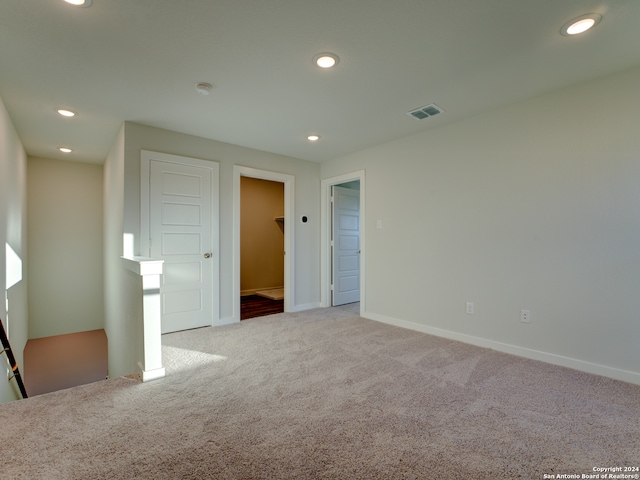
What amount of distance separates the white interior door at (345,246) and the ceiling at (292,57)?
195cm

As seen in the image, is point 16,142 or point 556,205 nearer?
point 556,205

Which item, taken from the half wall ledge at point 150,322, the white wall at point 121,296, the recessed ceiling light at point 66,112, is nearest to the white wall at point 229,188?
the white wall at point 121,296

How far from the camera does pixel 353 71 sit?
2426 mm

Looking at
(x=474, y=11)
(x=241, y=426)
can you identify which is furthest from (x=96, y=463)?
(x=474, y=11)

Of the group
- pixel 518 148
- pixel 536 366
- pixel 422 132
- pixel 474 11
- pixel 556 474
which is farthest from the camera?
pixel 422 132

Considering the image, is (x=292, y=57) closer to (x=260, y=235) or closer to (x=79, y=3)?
(x=79, y=3)

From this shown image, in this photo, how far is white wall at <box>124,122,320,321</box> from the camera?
3.47m

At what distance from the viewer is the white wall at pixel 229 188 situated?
347cm

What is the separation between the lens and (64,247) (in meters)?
5.39

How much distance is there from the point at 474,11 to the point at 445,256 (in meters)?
2.42

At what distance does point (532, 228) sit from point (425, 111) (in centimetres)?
159

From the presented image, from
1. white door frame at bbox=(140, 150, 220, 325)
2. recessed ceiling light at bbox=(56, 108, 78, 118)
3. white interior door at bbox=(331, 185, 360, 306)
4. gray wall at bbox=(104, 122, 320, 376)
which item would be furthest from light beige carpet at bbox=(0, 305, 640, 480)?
recessed ceiling light at bbox=(56, 108, 78, 118)

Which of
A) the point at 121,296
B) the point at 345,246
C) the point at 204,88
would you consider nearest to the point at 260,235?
the point at 345,246

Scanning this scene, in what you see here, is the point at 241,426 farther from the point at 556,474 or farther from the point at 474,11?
the point at 474,11
